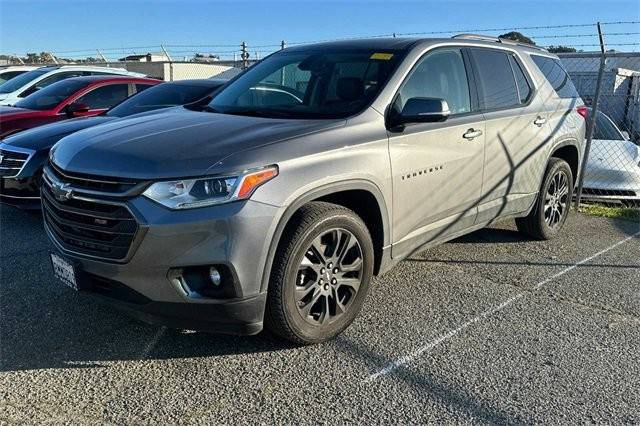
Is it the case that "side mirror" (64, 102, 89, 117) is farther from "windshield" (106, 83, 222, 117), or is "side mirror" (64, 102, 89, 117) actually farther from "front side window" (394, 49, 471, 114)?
"front side window" (394, 49, 471, 114)

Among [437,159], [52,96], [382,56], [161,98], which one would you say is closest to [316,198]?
[437,159]

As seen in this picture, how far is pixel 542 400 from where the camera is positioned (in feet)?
9.90

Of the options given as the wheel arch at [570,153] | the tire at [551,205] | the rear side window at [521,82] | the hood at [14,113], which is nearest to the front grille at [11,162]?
the hood at [14,113]

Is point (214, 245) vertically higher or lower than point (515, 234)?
higher

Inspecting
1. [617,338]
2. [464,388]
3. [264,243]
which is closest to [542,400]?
[464,388]

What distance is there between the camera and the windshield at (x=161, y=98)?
714 centimetres

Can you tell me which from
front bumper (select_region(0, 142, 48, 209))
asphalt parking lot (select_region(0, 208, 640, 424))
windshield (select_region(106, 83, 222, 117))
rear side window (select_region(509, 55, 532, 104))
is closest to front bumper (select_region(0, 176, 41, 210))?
front bumper (select_region(0, 142, 48, 209))

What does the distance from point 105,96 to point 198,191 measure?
6397mm

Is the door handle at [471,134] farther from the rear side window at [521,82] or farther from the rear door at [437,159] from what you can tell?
the rear side window at [521,82]

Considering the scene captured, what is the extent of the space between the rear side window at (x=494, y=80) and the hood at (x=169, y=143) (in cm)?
172

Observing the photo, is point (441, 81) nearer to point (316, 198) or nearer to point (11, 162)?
point (316, 198)

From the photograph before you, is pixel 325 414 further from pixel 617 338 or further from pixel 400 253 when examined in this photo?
pixel 617 338

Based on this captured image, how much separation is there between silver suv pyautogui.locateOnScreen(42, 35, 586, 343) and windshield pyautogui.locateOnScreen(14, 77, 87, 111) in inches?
164

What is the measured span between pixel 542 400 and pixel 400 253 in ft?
4.49
